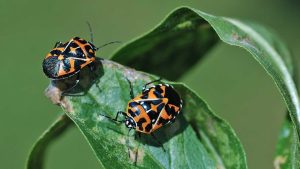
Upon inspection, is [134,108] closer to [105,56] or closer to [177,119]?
[177,119]

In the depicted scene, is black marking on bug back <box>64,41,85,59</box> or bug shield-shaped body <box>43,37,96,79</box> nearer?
bug shield-shaped body <box>43,37,96,79</box>

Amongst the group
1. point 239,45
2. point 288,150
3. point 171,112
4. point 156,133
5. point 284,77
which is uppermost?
point 239,45

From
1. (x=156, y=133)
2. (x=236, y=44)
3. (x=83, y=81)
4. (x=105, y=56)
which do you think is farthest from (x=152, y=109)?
(x=105, y=56)

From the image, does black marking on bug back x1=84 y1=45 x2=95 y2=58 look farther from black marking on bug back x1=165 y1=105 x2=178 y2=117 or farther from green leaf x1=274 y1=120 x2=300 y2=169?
green leaf x1=274 y1=120 x2=300 y2=169

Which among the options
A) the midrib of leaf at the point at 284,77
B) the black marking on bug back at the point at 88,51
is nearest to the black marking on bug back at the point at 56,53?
the black marking on bug back at the point at 88,51

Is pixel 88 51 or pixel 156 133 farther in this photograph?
pixel 88 51

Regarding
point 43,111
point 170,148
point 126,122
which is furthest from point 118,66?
point 43,111

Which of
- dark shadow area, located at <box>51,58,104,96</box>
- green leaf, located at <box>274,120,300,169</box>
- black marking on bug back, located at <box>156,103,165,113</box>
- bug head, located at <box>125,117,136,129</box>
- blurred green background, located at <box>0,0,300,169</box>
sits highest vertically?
dark shadow area, located at <box>51,58,104,96</box>

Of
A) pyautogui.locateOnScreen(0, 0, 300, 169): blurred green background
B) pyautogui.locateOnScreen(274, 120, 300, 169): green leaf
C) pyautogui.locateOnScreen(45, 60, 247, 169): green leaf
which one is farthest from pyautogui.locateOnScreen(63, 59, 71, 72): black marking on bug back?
pyautogui.locateOnScreen(0, 0, 300, 169): blurred green background
